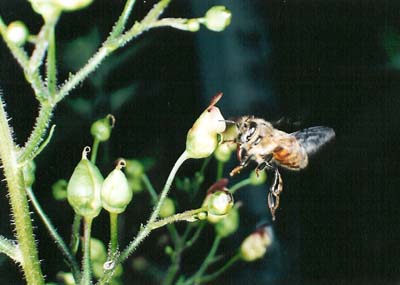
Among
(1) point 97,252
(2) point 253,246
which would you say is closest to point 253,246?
(2) point 253,246

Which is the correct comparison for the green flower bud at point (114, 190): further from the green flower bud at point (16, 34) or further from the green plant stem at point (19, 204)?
the green flower bud at point (16, 34)

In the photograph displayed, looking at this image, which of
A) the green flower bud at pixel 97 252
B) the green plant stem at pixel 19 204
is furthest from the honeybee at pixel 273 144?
the green plant stem at pixel 19 204

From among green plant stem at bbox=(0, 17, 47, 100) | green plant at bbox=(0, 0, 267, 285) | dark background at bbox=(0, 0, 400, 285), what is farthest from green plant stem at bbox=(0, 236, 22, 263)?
dark background at bbox=(0, 0, 400, 285)

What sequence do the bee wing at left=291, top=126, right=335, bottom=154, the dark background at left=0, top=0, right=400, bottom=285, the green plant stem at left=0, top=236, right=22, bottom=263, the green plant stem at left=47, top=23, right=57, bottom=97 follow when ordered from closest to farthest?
the green plant stem at left=47, top=23, right=57, bottom=97 < the green plant stem at left=0, top=236, right=22, bottom=263 < the bee wing at left=291, top=126, right=335, bottom=154 < the dark background at left=0, top=0, right=400, bottom=285

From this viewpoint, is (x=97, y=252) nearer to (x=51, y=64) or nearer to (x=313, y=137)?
(x=313, y=137)

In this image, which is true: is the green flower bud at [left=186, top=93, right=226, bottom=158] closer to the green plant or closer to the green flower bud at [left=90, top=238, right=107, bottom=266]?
the green plant
